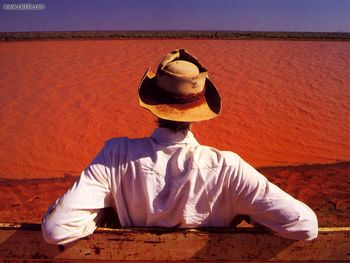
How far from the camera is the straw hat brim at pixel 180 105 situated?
156 cm

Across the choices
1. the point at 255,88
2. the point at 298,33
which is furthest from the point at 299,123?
the point at 298,33

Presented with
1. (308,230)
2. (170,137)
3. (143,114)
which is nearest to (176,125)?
(170,137)

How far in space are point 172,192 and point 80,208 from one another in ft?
1.31

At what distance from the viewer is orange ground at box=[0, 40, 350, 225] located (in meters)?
4.52

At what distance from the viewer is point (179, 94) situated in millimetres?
1583

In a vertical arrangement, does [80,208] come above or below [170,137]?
below

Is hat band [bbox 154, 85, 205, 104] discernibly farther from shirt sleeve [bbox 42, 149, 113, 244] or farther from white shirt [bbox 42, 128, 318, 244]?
shirt sleeve [bbox 42, 149, 113, 244]

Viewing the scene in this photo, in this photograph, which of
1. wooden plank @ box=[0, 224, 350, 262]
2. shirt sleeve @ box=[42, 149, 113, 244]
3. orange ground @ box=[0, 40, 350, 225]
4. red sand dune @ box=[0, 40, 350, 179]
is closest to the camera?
shirt sleeve @ box=[42, 149, 113, 244]

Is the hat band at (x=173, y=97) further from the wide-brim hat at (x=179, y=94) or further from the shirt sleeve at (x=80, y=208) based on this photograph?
the shirt sleeve at (x=80, y=208)

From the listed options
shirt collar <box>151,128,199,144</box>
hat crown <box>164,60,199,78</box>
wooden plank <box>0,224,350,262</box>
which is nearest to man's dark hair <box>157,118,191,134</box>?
shirt collar <box>151,128,199,144</box>

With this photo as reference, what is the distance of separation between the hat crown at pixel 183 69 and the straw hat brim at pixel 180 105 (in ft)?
0.41

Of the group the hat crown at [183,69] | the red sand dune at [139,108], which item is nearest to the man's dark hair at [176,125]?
the hat crown at [183,69]

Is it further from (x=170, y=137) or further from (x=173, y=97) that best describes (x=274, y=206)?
(x=173, y=97)

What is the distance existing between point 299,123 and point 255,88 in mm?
2309
